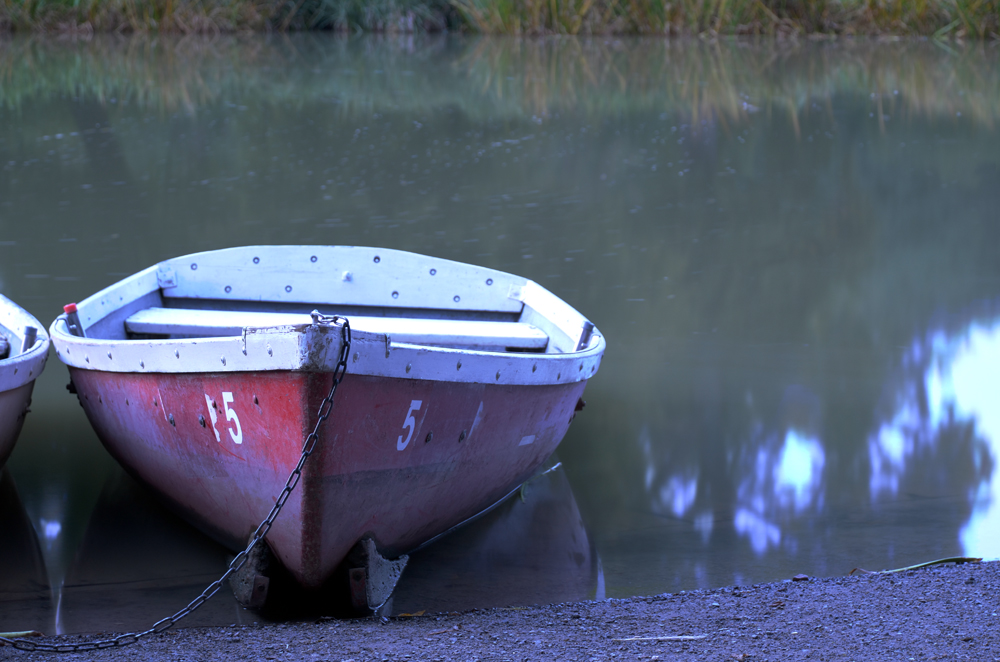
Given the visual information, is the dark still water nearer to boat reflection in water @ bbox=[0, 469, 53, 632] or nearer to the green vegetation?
boat reflection in water @ bbox=[0, 469, 53, 632]

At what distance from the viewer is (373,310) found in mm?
4137

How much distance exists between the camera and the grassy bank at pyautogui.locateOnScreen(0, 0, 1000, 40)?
18.3m

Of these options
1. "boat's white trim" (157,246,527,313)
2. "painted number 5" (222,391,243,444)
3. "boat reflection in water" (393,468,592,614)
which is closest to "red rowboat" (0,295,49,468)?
"boat's white trim" (157,246,527,313)

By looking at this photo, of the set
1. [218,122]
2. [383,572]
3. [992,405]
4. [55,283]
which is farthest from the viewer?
[218,122]

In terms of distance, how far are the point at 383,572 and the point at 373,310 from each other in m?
1.49

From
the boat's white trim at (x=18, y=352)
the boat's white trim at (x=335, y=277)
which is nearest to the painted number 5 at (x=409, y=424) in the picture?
the boat's white trim at (x=18, y=352)

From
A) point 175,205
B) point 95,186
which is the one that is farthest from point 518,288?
point 95,186

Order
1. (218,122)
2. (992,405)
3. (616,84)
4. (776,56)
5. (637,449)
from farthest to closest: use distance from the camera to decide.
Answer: (776,56) < (616,84) < (218,122) < (992,405) < (637,449)

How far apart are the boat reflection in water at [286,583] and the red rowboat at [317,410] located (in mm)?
113

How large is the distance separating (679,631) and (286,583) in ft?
3.66

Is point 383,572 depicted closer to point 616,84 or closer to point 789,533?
point 789,533

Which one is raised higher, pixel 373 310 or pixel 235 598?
pixel 373 310

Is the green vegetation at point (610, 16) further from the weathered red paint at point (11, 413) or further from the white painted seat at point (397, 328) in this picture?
the weathered red paint at point (11, 413)

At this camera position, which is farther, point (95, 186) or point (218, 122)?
point (218, 122)
